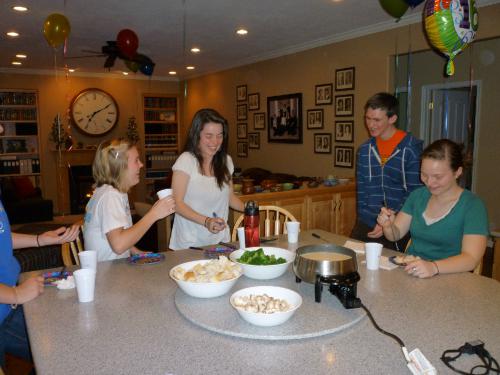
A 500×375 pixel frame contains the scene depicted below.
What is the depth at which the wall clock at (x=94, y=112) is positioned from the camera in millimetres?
8586

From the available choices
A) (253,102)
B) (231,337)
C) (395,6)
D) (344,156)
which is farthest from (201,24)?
(231,337)

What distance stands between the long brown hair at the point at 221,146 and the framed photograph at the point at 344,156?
10.8ft

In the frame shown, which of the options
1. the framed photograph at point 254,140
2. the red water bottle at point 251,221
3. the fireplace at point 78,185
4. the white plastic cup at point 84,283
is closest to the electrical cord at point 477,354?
the red water bottle at point 251,221

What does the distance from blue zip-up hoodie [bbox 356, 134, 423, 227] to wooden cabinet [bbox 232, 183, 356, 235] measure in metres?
1.44

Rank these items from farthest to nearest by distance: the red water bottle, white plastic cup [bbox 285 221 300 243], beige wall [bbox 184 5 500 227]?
beige wall [bbox 184 5 500 227]
white plastic cup [bbox 285 221 300 243]
the red water bottle

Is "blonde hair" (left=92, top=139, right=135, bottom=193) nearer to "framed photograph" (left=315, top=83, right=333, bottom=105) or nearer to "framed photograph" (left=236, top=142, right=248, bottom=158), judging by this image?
"framed photograph" (left=315, top=83, right=333, bottom=105)

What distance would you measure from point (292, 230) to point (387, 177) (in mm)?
881

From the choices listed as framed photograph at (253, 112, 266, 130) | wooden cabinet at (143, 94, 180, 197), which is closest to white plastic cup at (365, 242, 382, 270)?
framed photograph at (253, 112, 266, 130)

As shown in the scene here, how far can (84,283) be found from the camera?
142 centimetres

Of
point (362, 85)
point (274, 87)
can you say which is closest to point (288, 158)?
point (274, 87)

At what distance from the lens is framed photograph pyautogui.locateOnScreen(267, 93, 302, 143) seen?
20.5 feet

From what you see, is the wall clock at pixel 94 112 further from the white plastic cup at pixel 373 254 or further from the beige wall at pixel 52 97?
the white plastic cup at pixel 373 254

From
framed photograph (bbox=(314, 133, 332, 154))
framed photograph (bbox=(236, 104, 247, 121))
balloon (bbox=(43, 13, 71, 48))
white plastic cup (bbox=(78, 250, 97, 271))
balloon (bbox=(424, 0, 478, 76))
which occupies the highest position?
balloon (bbox=(43, 13, 71, 48))

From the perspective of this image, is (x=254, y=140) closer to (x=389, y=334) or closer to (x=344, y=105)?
(x=344, y=105)
